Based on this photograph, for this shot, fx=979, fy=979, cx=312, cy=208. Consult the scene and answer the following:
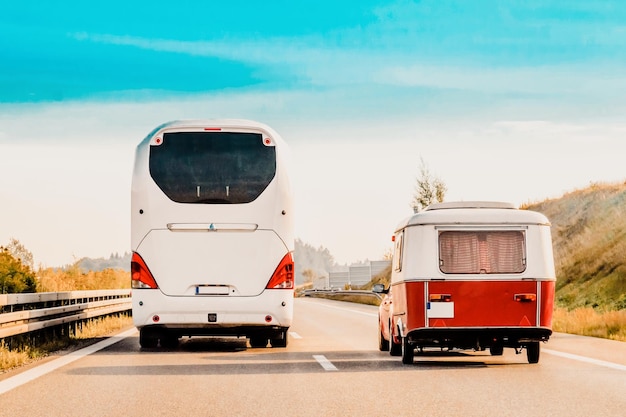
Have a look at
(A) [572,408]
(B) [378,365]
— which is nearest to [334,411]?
(A) [572,408]

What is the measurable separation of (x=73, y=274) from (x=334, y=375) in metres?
40.6

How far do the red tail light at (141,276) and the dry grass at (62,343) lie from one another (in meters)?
1.74

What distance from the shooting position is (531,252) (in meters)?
13.0

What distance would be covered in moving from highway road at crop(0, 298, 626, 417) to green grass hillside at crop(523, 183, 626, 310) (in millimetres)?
19792

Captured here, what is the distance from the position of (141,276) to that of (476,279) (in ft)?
16.7

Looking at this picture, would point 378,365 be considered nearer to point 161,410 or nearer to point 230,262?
point 230,262

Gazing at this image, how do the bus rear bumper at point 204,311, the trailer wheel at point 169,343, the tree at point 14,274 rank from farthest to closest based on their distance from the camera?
the tree at point 14,274 → the trailer wheel at point 169,343 → the bus rear bumper at point 204,311

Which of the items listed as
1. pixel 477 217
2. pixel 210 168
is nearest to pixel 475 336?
pixel 477 217

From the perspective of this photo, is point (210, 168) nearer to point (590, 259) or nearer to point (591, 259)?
point (591, 259)

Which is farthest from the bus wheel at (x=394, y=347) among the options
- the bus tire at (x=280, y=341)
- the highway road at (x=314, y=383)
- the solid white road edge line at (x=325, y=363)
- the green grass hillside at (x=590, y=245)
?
the green grass hillside at (x=590, y=245)

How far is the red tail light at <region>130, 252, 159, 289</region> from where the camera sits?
1473cm

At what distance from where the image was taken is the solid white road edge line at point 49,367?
35.7 ft

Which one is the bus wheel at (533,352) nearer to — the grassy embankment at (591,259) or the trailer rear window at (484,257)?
the trailer rear window at (484,257)

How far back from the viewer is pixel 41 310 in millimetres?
15469
